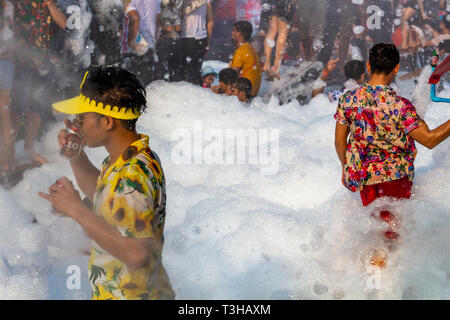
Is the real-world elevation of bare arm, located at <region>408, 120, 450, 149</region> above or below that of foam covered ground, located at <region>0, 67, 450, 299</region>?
above

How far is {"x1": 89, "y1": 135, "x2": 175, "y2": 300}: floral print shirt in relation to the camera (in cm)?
160

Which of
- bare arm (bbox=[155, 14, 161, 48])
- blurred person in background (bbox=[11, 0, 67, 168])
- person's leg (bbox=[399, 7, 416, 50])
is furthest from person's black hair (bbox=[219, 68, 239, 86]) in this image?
person's leg (bbox=[399, 7, 416, 50])

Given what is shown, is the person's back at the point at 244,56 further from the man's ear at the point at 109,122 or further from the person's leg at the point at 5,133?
the man's ear at the point at 109,122

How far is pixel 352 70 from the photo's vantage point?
612cm

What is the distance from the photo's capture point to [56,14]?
4414mm

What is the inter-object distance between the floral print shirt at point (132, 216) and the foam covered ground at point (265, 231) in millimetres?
1343

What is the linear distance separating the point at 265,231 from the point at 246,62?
2.74m

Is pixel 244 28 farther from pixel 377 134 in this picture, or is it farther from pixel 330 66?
pixel 377 134

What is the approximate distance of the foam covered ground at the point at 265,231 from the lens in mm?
3049

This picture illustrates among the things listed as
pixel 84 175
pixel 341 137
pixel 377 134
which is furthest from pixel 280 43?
pixel 84 175

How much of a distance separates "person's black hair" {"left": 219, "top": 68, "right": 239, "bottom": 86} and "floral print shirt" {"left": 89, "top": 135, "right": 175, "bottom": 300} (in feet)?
13.4

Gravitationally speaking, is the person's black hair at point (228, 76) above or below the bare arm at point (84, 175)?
above

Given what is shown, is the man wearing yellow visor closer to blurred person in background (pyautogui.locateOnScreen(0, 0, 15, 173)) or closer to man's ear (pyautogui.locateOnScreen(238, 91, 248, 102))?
blurred person in background (pyautogui.locateOnScreen(0, 0, 15, 173))

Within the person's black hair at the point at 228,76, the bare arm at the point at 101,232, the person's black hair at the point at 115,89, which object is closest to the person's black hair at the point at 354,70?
the person's black hair at the point at 228,76
